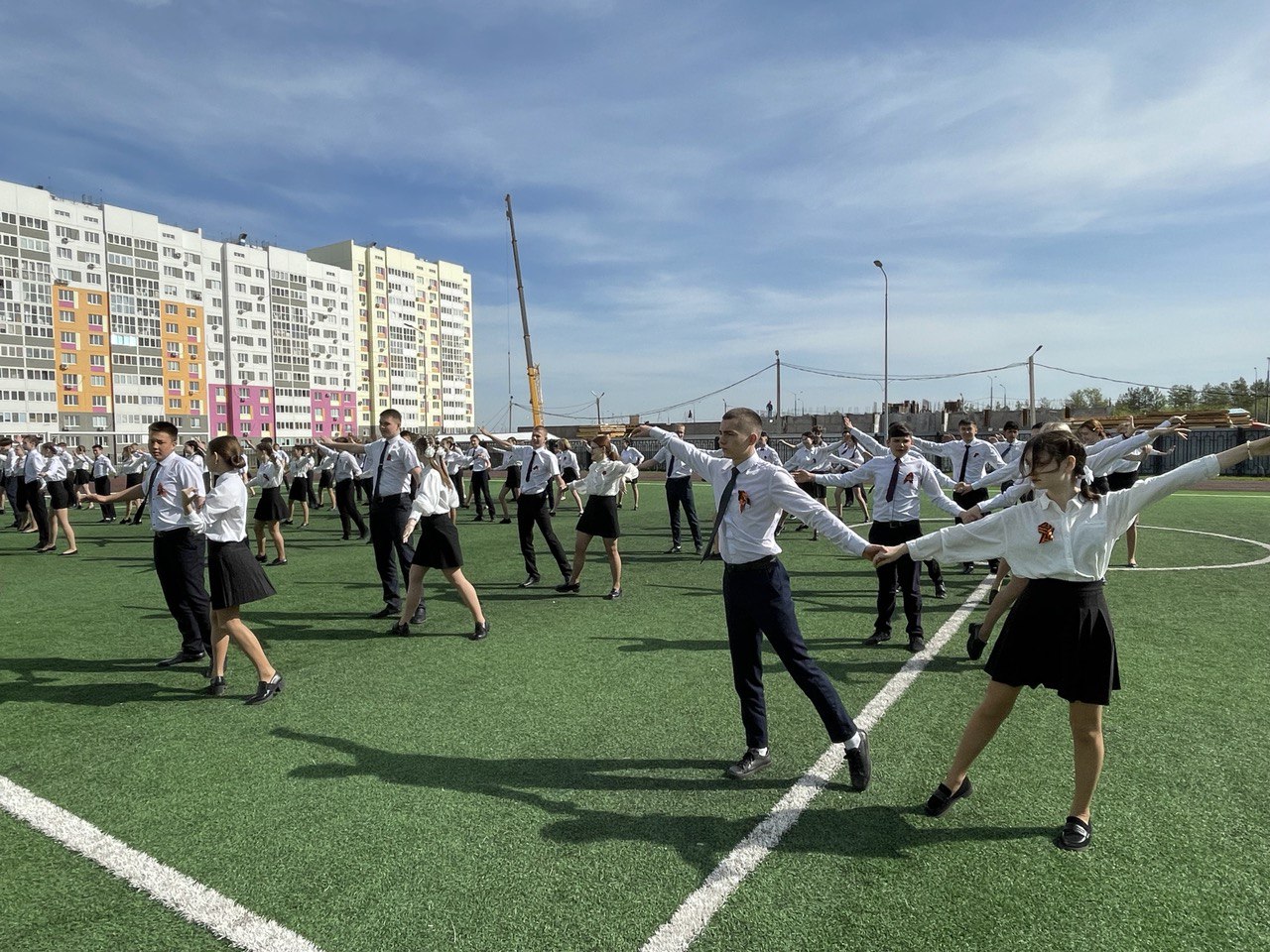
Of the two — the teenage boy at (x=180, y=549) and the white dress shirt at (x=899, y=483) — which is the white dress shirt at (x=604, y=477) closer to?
the white dress shirt at (x=899, y=483)

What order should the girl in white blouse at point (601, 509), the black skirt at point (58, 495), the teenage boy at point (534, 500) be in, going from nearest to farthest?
the girl in white blouse at point (601, 509), the teenage boy at point (534, 500), the black skirt at point (58, 495)

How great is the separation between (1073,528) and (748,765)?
2160 mm

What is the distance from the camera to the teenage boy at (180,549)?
6.52 meters

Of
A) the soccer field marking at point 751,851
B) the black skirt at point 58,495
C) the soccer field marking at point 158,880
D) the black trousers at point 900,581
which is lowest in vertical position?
the soccer field marking at point 751,851

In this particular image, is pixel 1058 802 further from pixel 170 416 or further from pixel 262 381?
pixel 262 381

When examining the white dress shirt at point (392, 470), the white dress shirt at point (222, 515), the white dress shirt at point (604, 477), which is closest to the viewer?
the white dress shirt at point (222, 515)

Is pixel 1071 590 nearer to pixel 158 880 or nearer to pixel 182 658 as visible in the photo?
pixel 158 880

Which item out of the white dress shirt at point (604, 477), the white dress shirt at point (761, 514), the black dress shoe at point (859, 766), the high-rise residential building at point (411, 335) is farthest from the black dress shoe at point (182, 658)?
the high-rise residential building at point (411, 335)

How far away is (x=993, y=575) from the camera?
10555 millimetres

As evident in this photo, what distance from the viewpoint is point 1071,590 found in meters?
3.37

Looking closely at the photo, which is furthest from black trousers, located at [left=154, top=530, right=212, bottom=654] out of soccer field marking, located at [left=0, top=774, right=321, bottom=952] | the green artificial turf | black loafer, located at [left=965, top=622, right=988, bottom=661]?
black loafer, located at [left=965, top=622, right=988, bottom=661]

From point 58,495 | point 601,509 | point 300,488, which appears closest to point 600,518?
point 601,509

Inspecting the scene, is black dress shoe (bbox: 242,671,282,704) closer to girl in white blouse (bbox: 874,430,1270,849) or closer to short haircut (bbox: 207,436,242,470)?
short haircut (bbox: 207,436,242,470)

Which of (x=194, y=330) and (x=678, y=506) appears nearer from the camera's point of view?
(x=678, y=506)
